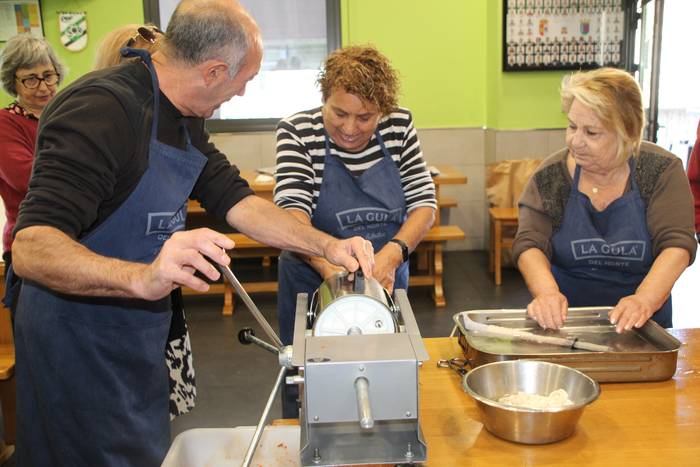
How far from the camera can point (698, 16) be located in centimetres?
720

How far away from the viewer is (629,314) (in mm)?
1974

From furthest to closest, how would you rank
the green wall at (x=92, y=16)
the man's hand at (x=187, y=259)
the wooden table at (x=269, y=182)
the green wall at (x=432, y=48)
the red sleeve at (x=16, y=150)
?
the green wall at (x=432, y=48), the green wall at (x=92, y=16), the wooden table at (x=269, y=182), the red sleeve at (x=16, y=150), the man's hand at (x=187, y=259)

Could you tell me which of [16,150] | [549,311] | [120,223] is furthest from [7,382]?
[549,311]

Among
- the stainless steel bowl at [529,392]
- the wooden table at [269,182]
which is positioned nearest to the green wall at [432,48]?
the wooden table at [269,182]

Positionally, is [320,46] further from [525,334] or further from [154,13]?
[525,334]

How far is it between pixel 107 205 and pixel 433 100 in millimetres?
5037

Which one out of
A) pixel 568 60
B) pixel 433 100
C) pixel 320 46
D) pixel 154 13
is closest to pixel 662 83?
pixel 568 60

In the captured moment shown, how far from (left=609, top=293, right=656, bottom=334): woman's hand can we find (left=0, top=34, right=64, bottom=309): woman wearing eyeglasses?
2258mm

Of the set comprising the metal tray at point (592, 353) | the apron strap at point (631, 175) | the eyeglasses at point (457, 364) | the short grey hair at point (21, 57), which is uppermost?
the short grey hair at point (21, 57)

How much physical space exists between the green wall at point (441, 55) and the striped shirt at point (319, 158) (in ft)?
11.7

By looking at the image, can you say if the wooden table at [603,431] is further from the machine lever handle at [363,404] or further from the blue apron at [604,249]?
the blue apron at [604,249]

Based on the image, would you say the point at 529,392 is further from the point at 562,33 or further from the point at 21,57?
the point at 562,33

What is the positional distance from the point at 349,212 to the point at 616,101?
0.95 meters

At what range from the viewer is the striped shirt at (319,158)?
241cm
